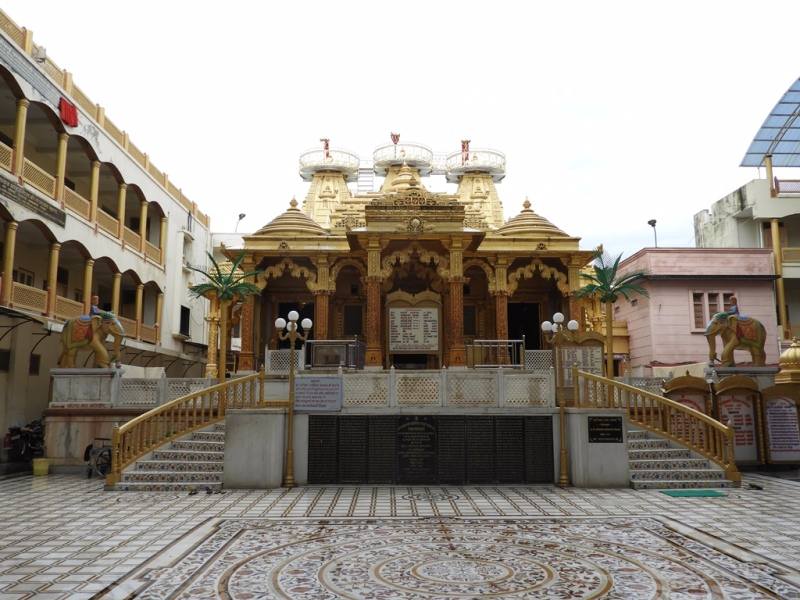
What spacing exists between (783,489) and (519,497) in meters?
5.70

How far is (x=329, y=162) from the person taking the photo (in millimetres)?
38875

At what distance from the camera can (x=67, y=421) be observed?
17.3 m

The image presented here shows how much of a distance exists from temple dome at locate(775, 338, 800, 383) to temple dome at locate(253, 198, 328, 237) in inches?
608

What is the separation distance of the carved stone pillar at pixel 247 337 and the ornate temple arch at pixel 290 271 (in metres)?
0.79

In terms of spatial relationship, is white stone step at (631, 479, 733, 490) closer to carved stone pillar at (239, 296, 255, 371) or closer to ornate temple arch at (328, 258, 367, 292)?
ornate temple arch at (328, 258, 367, 292)

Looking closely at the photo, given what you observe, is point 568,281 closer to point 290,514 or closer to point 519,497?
point 519,497

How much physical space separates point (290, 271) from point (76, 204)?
8717 millimetres

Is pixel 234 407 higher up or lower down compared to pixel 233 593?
higher up

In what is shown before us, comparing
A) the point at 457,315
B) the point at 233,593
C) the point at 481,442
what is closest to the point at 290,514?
the point at 233,593

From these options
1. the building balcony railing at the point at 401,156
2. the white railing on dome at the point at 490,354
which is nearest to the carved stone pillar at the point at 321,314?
the white railing on dome at the point at 490,354

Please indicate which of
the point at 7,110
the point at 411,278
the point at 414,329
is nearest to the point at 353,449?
the point at 414,329

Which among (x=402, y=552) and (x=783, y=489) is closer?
(x=402, y=552)

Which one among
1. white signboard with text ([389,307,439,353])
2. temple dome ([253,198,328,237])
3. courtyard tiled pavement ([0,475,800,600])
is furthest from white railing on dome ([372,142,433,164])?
courtyard tiled pavement ([0,475,800,600])

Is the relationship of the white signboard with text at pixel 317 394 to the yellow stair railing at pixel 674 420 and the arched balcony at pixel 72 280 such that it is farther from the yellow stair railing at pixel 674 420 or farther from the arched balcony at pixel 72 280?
the arched balcony at pixel 72 280
